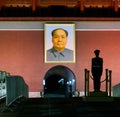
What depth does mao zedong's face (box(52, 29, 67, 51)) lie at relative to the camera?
2667 centimetres

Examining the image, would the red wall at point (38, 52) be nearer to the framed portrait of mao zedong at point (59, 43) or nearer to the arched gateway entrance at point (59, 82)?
the framed portrait of mao zedong at point (59, 43)

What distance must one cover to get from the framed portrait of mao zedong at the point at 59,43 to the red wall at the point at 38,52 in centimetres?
33

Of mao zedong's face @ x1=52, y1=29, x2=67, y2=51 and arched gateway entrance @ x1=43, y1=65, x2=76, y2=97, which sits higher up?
mao zedong's face @ x1=52, y1=29, x2=67, y2=51

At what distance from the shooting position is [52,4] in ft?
88.6

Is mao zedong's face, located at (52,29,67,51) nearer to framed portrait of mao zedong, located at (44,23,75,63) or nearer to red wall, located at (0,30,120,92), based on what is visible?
framed portrait of mao zedong, located at (44,23,75,63)

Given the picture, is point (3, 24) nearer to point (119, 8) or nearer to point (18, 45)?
point (18, 45)

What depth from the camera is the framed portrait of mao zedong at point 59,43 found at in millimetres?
26469

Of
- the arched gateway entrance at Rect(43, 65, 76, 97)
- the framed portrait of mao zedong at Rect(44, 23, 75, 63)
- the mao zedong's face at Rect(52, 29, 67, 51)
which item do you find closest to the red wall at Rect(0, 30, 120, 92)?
the framed portrait of mao zedong at Rect(44, 23, 75, 63)

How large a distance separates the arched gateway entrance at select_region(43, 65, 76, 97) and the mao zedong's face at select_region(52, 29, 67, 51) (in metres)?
1.30

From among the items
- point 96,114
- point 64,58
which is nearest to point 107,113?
point 96,114

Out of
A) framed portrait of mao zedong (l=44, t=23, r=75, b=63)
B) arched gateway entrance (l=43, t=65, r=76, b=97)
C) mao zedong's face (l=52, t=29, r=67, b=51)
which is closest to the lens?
framed portrait of mao zedong (l=44, t=23, r=75, b=63)

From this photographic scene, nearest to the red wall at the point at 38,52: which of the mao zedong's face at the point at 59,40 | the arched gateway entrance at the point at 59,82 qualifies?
the arched gateway entrance at the point at 59,82

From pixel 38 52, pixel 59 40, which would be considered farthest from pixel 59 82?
pixel 59 40

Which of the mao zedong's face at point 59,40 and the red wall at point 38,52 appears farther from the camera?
the mao zedong's face at point 59,40
